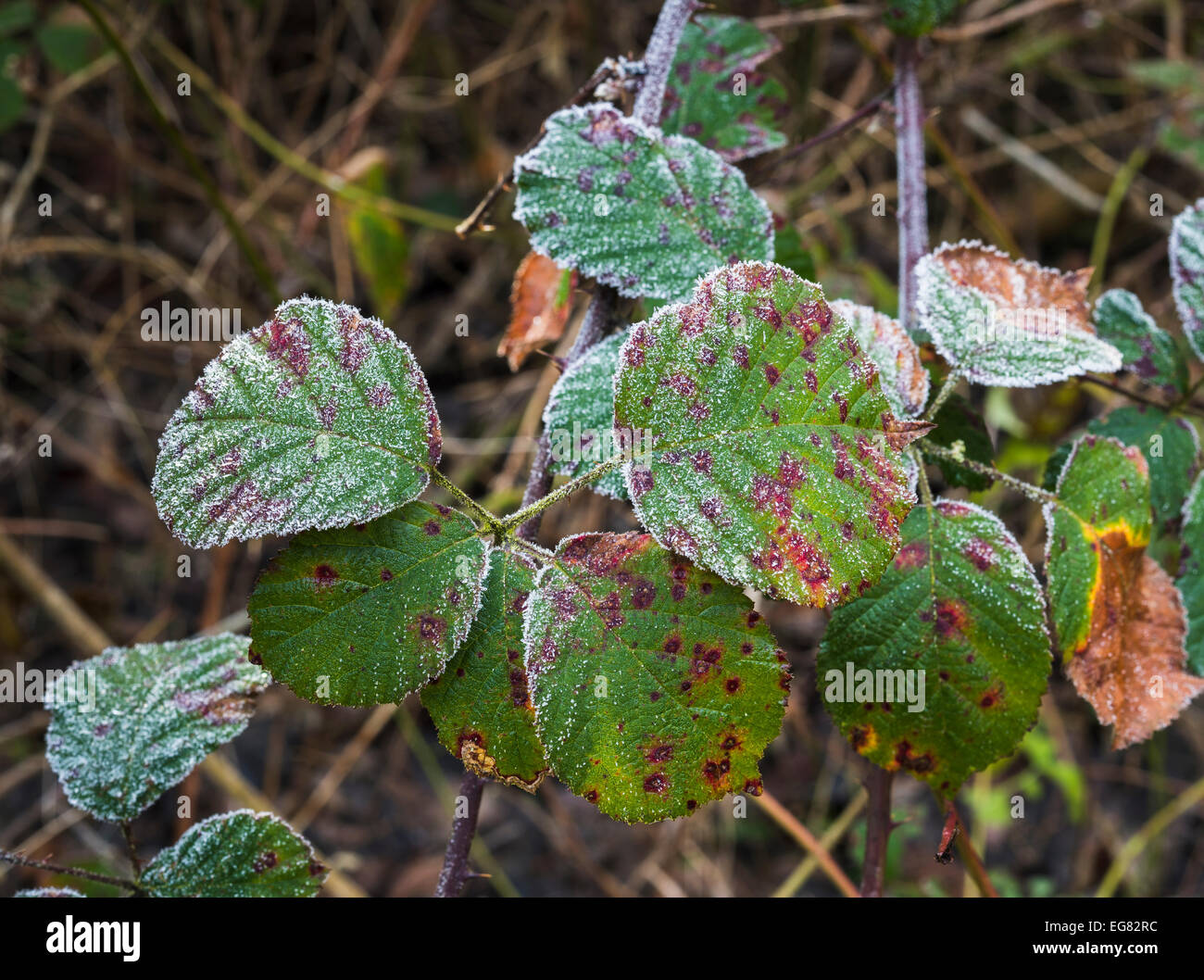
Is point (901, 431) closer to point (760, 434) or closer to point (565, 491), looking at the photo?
point (760, 434)

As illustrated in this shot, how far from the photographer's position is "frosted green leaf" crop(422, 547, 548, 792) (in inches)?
29.0

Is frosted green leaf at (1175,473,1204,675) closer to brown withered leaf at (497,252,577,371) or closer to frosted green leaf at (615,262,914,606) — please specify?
frosted green leaf at (615,262,914,606)

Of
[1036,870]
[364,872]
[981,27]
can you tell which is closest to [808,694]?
[1036,870]

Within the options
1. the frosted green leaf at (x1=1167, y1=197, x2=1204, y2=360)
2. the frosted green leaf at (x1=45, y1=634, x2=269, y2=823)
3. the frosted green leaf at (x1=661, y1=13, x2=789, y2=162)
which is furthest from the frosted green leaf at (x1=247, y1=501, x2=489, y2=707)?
the frosted green leaf at (x1=1167, y1=197, x2=1204, y2=360)

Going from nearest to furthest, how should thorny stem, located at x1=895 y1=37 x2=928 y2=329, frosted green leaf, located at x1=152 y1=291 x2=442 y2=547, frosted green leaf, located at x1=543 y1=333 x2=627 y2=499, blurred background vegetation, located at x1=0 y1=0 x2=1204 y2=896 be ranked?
frosted green leaf, located at x1=152 y1=291 x2=442 y2=547, frosted green leaf, located at x1=543 y1=333 x2=627 y2=499, thorny stem, located at x1=895 y1=37 x2=928 y2=329, blurred background vegetation, located at x1=0 y1=0 x2=1204 y2=896

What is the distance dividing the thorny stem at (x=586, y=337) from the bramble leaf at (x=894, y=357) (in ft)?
0.74

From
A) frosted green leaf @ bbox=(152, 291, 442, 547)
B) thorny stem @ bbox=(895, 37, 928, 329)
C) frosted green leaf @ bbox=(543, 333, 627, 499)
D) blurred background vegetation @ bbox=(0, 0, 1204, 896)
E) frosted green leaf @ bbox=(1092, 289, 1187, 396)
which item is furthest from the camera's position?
blurred background vegetation @ bbox=(0, 0, 1204, 896)

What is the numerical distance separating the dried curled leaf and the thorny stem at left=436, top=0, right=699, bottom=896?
0.47 metres

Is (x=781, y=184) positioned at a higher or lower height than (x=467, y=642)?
higher

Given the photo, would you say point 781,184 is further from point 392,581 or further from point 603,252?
point 392,581

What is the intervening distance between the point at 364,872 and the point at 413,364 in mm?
1741

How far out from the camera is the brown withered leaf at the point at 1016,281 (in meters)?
0.94

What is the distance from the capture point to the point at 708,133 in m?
1.09
